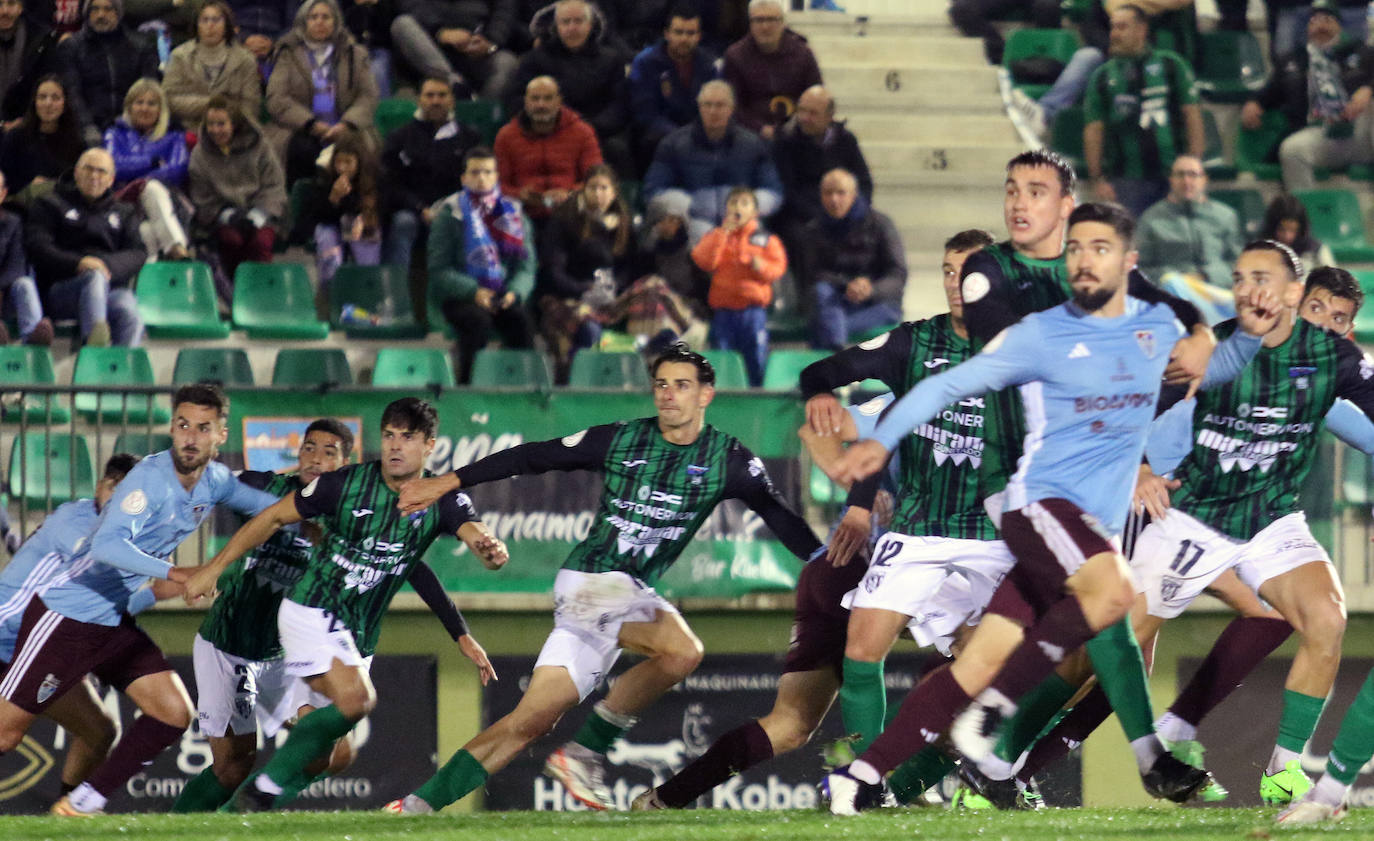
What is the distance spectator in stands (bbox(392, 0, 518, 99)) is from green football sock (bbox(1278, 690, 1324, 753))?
7.44 m

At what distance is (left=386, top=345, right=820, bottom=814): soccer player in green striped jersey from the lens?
21.5 ft

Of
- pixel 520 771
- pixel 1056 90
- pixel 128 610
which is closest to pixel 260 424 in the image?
pixel 128 610

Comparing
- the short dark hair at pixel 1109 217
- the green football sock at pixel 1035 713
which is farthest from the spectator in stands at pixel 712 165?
the short dark hair at pixel 1109 217

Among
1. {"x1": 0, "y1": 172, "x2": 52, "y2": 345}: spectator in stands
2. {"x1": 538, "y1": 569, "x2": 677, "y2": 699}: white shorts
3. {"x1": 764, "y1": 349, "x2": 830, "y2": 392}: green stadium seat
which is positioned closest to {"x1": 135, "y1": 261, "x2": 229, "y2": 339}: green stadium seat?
{"x1": 0, "y1": 172, "x2": 52, "y2": 345}: spectator in stands

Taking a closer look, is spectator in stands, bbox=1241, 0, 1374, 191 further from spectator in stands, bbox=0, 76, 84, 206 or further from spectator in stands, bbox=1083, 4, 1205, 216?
spectator in stands, bbox=0, 76, 84, 206

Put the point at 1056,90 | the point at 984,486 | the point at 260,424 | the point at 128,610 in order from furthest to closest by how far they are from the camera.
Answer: the point at 1056,90 < the point at 260,424 < the point at 128,610 < the point at 984,486

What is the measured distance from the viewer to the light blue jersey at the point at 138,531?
7.04 m

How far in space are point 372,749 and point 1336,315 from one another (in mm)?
5596

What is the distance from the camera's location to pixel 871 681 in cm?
614

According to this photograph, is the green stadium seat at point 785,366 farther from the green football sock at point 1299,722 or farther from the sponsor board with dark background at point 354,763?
the green football sock at point 1299,722

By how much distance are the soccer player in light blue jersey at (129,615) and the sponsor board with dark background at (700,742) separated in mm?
2688

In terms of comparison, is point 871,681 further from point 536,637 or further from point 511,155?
point 511,155

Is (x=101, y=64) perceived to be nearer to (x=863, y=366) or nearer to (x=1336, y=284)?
(x=863, y=366)

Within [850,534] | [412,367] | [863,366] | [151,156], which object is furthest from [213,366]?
[863,366]
